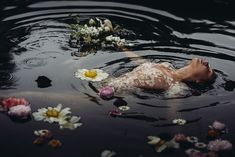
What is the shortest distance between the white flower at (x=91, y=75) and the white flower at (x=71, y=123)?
1007 mm

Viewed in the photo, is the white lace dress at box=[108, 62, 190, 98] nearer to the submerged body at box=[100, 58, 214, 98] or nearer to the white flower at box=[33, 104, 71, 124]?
the submerged body at box=[100, 58, 214, 98]

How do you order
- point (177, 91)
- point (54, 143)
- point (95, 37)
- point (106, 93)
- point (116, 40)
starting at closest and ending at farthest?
point (54, 143) → point (106, 93) → point (177, 91) → point (116, 40) → point (95, 37)

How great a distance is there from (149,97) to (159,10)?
3.73 m

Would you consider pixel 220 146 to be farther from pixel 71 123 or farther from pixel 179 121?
pixel 71 123

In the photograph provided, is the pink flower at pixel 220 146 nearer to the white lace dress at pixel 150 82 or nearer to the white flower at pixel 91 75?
the white lace dress at pixel 150 82

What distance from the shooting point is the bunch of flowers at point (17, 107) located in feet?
17.9

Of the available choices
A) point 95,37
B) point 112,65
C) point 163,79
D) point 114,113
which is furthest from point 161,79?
point 95,37

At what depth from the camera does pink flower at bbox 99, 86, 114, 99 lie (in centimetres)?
596

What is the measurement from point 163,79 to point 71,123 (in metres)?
1.45

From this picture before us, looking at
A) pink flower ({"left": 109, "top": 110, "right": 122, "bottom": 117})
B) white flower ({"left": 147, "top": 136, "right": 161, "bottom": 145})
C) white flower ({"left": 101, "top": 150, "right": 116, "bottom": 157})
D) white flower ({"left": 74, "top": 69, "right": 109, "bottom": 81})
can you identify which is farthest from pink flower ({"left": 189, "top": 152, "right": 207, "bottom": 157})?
white flower ({"left": 74, "top": 69, "right": 109, "bottom": 81})

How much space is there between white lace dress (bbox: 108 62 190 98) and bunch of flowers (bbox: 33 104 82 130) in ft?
2.85

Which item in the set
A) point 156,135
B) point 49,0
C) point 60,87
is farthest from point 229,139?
point 49,0

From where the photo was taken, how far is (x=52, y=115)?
5.54 metres

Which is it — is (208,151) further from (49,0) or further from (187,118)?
(49,0)
